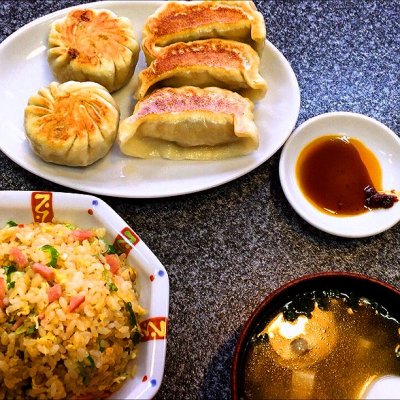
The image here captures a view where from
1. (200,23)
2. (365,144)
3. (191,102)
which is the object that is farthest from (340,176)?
(200,23)

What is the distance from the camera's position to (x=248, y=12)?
7.11ft

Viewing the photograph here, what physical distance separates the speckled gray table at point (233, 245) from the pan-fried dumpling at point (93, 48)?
380mm

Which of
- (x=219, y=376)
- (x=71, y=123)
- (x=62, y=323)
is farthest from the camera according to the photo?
(x=71, y=123)

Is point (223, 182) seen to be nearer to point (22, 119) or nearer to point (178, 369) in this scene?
point (178, 369)

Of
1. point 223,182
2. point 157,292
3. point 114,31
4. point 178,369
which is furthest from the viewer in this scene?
point 114,31

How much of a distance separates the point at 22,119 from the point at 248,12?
92cm

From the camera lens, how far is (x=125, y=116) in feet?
7.11

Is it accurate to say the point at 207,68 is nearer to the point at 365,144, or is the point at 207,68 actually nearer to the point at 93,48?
the point at 93,48

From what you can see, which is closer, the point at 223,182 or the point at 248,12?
the point at 223,182

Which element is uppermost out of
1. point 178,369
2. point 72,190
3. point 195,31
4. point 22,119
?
point 195,31

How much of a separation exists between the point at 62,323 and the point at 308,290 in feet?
2.36

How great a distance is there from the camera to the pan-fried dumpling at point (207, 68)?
2.07m

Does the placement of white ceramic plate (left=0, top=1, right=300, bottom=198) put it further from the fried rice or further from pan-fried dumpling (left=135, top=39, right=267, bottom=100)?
the fried rice

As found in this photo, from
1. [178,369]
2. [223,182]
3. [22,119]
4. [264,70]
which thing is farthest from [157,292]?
[264,70]
